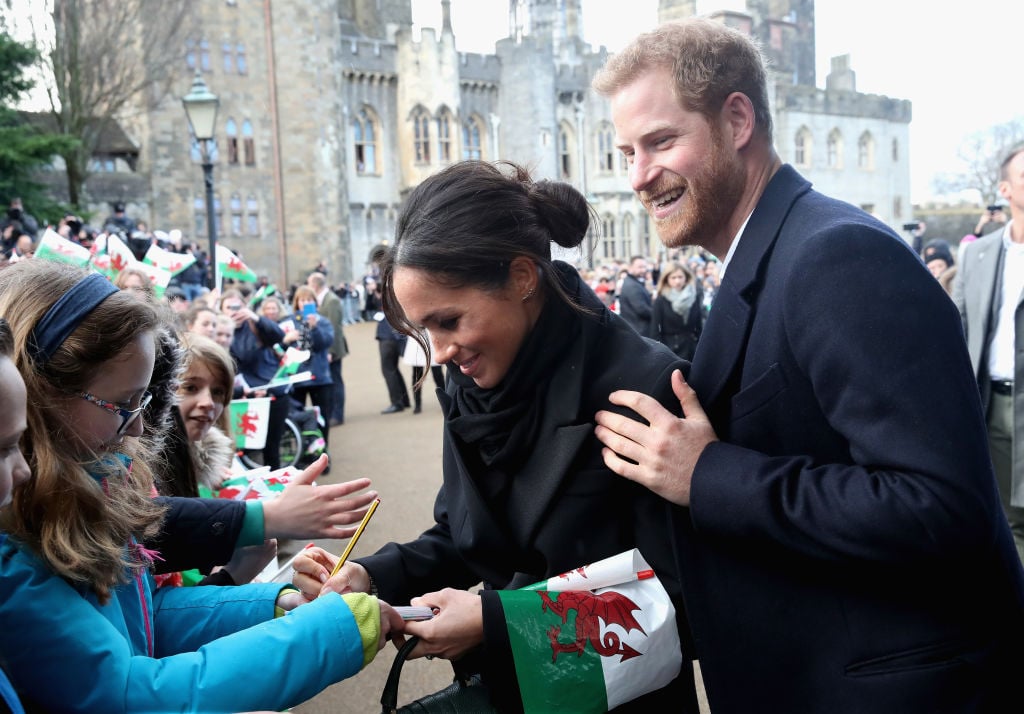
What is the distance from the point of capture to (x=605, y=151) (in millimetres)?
45000

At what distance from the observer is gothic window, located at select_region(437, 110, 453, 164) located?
39844mm

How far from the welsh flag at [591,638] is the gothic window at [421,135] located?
3874cm

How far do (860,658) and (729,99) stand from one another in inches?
42.4

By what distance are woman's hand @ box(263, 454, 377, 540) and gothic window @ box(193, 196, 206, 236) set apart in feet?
107

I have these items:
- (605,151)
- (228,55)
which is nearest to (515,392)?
(228,55)

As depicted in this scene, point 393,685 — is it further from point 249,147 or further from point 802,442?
point 249,147

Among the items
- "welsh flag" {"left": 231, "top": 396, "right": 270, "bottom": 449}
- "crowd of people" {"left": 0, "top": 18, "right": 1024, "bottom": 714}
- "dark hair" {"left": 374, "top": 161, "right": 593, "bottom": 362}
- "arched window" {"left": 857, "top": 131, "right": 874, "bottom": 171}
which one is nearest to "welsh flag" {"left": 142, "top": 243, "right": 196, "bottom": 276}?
"welsh flag" {"left": 231, "top": 396, "right": 270, "bottom": 449}

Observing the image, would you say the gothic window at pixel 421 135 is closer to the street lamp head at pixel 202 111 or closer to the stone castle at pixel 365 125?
the stone castle at pixel 365 125

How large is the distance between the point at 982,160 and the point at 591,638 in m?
72.3

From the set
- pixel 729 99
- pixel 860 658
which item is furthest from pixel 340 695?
pixel 729 99

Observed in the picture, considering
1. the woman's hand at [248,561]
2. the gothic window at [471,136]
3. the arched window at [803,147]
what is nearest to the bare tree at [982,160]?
the arched window at [803,147]

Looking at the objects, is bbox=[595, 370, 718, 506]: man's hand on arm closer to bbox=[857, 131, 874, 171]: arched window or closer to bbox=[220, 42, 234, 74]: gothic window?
bbox=[220, 42, 234, 74]: gothic window

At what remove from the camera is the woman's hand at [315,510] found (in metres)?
2.47

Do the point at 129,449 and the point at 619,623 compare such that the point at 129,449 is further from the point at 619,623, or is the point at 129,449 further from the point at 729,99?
the point at 729,99
